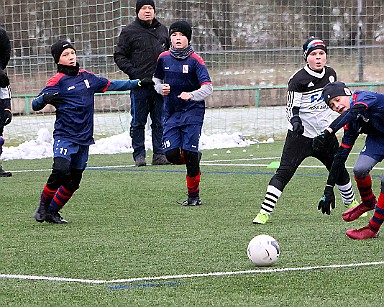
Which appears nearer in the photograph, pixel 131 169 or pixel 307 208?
pixel 307 208

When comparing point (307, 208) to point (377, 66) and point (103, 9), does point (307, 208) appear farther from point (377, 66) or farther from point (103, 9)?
point (377, 66)

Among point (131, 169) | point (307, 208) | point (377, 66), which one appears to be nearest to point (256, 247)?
Result: point (307, 208)

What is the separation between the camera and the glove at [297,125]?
9289 mm

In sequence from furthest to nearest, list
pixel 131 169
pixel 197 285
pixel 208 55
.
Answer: pixel 208 55 → pixel 131 169 → pixel 197 285

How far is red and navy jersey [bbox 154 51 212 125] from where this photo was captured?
10914mm

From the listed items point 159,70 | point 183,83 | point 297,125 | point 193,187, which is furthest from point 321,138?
point 159,70

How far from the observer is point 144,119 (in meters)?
15.3

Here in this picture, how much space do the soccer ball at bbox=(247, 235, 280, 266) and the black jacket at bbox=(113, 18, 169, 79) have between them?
8.33 metres

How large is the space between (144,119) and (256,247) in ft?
28.1

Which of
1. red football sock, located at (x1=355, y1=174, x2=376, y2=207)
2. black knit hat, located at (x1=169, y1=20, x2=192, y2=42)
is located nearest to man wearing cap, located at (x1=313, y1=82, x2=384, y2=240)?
red football sock, located at (x1=355, y1=174, x2=376, y2=207)

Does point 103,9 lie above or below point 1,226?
above

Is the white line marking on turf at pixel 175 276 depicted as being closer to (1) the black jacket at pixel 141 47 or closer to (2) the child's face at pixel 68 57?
(2) the child's face at pixel 68 57

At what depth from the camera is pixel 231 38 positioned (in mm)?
23125

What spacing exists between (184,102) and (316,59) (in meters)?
1.98
